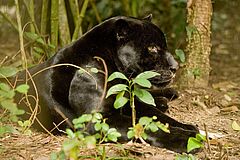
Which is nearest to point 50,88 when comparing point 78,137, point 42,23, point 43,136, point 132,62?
point 43,136

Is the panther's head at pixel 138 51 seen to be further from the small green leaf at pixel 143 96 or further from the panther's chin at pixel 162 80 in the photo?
the small green leaf at pixel 143 96

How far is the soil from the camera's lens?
2.41 meters

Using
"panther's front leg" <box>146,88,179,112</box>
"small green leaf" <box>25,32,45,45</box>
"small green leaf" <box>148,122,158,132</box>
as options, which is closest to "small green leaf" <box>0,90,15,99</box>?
"small green leaf" <box>148,122,158,132</box>

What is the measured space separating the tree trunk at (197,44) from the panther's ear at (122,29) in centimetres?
80

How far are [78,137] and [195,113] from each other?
1392 mm

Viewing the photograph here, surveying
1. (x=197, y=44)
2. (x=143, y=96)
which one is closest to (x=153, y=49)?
(x=143, y=96)

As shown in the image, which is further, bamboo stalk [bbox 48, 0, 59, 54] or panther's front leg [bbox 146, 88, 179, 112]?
bamboo stalk [bbox 48, 0, 59, 54]

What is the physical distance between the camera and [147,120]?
2225 mm

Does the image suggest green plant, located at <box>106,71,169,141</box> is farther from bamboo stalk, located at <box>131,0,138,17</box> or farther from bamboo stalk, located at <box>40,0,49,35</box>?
bamboo stalk, located at <box>131,0,138,17</box>

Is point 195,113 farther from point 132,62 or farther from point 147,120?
point 147,120

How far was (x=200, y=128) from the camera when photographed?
9.79 feet

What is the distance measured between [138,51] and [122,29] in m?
0.13

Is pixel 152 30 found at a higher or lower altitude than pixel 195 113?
higher

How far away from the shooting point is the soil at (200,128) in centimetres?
241
